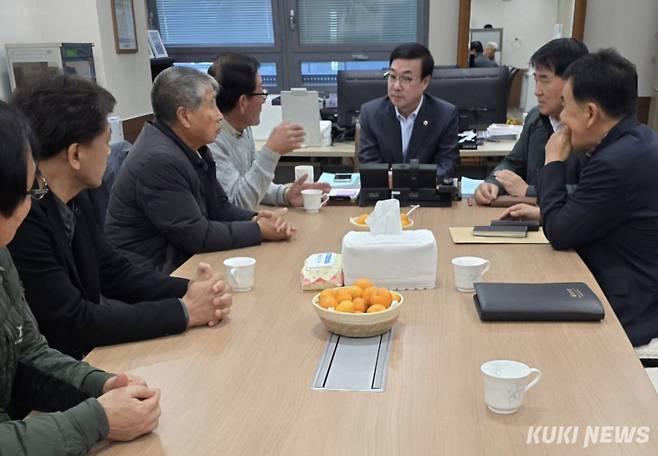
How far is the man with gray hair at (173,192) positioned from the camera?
6.71 ft

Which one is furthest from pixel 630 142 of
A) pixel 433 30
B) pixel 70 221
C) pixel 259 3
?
pixel 259 3

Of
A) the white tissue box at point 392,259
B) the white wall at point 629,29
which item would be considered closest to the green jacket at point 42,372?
the white tissue box at point 392,259

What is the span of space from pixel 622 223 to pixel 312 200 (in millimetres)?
1170

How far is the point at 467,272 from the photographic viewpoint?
1.66m

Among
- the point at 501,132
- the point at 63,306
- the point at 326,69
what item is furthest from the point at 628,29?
the point at 63,306

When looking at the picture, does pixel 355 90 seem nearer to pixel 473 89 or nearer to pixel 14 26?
pixel 473 89

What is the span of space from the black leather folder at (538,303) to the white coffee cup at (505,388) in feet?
1.17

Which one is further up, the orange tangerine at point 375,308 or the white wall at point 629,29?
the white wall at point 629,29

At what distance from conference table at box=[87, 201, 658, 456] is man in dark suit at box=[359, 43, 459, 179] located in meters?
1.72

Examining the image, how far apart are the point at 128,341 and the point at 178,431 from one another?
0.43 metres

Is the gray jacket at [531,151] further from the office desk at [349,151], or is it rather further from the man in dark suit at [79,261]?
the man in dark suit at [79,261]

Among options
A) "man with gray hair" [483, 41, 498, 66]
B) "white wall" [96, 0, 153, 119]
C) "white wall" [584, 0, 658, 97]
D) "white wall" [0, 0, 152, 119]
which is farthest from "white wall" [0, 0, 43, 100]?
"white wall" [584, 0, 658, 97]

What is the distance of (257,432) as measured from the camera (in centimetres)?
108

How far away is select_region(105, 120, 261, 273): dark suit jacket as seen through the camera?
2039mm
